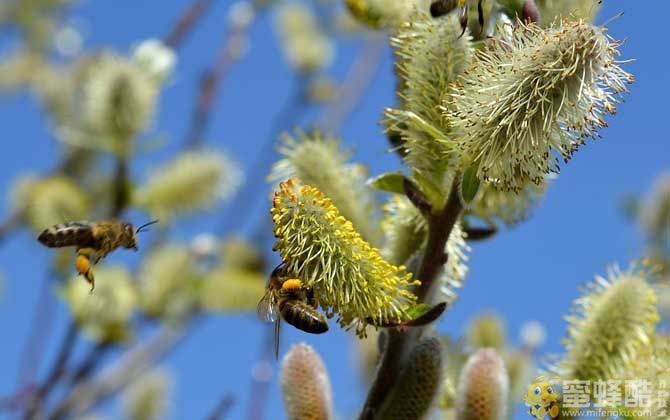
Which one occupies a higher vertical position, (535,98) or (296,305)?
(535,98)

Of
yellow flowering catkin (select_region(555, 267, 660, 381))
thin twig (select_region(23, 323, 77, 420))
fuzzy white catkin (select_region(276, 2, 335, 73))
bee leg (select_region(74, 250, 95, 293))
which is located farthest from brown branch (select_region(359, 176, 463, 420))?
fuzzy white catkin (select_region(276, 2, 335, 73))

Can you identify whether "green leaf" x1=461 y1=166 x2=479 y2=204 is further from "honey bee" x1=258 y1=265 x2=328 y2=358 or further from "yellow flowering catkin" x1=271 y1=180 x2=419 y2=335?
"honey bee" x1=258 y1=265 x2=328 y2=358

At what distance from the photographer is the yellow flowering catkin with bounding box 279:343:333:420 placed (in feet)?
4.69

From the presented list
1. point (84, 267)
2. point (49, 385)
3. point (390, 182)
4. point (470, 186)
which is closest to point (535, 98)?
point (470, 186)

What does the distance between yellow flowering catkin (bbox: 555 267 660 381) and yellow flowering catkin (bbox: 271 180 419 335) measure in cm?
52

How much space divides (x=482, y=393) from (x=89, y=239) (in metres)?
0.75

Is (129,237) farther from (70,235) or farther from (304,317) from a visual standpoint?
(304,317)

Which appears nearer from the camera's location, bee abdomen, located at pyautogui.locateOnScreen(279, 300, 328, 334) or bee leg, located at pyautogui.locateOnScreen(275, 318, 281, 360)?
bee abdomen, located at pyautogui.locateOnScreen(279, 300, 328, 334)

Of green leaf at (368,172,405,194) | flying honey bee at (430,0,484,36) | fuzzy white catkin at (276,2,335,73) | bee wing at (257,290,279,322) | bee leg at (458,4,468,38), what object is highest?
fuzzy white catkin at (276,2,335,73)

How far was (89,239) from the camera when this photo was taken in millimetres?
1608

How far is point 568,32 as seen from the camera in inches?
45.9

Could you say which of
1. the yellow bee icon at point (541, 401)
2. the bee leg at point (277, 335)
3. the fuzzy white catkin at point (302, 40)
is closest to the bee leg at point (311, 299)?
the bee leg at point (277, 335)

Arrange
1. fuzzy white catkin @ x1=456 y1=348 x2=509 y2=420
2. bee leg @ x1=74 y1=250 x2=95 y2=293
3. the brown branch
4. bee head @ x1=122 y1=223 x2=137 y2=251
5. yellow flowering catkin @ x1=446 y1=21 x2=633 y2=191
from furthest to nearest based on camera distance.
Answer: bee head @ x1=122 y1=223 x2=137 y2=251
bee leg @ x1=74 y1=250 x2=95 y2=293
fuzzy white catkin @ x1=456 y1=348 x2=509 y2=420
the brown branch
yellow flowering catkin @ x1=446 y1=21 x2=633 y2=191

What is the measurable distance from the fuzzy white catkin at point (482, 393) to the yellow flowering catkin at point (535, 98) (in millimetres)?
354
